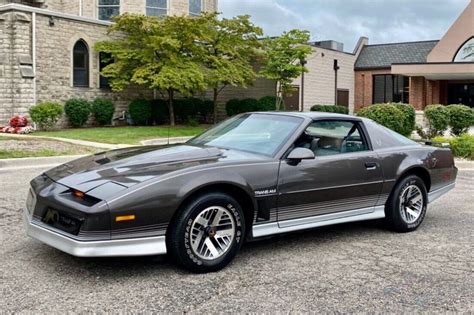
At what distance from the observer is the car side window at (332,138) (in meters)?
5.65

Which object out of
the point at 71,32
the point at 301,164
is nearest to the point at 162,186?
the point at 301,164

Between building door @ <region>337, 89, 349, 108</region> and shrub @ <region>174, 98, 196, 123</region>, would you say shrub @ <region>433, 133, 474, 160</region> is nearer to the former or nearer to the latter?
shrub @ <region>174, 98, 196, 123</region>

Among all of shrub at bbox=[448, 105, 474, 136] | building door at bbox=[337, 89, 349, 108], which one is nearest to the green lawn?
shrub at bbox=[448, 105, 474, 136]

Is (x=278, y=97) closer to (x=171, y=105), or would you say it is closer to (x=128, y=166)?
(x=171, y=105)

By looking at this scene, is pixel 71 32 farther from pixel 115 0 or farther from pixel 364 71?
pixel 364 71

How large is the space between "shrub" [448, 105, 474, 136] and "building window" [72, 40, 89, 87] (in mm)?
15116

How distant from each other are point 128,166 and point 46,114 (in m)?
16.6

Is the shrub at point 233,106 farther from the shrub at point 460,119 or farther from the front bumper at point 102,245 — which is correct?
the front bumper at point 102,245

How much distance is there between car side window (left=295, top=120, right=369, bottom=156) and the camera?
565 cm

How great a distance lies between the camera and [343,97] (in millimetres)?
35562

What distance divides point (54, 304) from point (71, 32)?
20367 millimetres

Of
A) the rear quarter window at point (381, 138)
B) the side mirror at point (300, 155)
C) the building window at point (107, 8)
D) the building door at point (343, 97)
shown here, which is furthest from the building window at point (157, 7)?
the side mirror at point (300, 155)

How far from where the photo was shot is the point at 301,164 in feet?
17.2

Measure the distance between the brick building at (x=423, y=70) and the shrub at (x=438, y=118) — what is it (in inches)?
568
